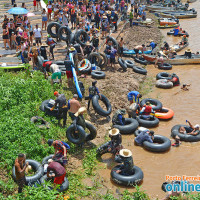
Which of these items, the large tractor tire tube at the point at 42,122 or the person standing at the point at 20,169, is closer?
the person standing at the point at 20,169

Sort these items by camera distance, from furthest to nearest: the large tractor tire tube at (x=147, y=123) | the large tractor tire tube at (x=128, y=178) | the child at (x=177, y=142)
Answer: the large tractor tire tube at (x=147, y=123), the child at (x=177, y=142), the large tractor tire tube at (x=128, y=178)

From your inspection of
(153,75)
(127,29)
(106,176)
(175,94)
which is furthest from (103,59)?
(127,29)

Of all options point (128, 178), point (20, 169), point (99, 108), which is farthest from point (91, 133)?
point (20, 169)

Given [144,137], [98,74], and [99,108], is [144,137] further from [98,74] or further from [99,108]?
[98,74]

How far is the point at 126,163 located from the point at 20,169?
154 inches

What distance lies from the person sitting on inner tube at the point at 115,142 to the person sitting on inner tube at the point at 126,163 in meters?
1.00

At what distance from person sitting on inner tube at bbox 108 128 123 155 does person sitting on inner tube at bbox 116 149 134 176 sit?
3.27 ft

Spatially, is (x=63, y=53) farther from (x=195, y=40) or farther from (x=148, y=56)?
(x=195, y=40)

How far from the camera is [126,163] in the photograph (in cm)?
1049

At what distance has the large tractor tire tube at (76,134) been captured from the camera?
462 inches

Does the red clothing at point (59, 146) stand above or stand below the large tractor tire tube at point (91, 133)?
above

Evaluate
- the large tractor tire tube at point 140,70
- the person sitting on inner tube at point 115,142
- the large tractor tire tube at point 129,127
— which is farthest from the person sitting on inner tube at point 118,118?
the large tractor tire tube at point 140,70

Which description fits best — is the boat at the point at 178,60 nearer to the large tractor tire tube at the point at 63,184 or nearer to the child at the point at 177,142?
the child at the point at 177,142

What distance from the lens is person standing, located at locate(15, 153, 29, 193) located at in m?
8.53
